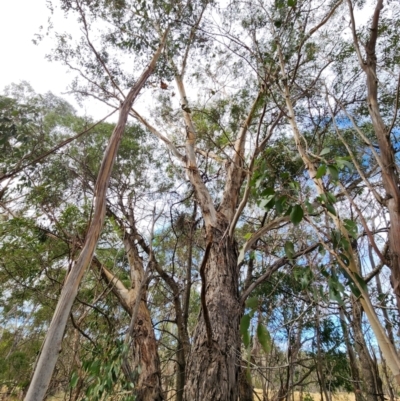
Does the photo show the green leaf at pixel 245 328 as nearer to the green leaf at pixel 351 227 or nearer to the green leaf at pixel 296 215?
the green leaf at pixel 296 215

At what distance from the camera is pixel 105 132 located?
5.72 metres

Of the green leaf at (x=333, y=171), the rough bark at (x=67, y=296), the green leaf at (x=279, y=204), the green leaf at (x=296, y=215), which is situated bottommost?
the rough bark at (x=67, y=296)

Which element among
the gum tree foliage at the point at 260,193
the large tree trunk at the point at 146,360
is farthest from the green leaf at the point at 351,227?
the large tree trunk at the point at 146,360

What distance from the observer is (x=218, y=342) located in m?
2.39

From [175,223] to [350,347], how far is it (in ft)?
12.1

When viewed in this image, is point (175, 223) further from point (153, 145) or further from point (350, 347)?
point (350, 347)

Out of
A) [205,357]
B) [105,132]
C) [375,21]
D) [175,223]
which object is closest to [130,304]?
[175,223]

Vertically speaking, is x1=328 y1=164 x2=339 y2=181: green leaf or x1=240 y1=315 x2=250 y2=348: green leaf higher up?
x1=328 y1=164 x2=339 y2=181: green leaf

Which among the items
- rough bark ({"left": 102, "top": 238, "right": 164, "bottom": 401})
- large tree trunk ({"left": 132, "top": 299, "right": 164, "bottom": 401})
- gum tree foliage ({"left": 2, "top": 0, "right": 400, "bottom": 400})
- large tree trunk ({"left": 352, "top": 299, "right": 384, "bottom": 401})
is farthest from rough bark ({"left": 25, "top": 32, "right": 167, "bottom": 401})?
large tree trunk ({"left": 352, "top": 299, "right": 384, "bottom": 401})

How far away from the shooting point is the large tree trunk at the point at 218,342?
86.3 inches

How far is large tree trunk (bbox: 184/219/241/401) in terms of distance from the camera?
219 centimetres

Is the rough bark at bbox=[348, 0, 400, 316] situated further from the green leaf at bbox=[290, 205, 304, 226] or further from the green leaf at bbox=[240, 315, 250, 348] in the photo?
the green leaf at bbox=[240, 315, 250, 348]

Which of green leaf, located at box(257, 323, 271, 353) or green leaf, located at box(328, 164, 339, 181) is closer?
green leaf, located at box(257, 323, 271, 353)

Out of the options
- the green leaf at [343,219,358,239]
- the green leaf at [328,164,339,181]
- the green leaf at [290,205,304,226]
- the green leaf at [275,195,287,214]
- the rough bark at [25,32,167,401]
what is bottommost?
the rough bark at [25,32,167,401]
